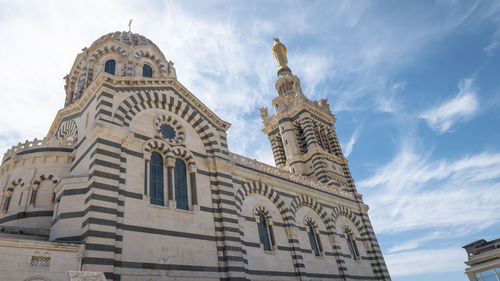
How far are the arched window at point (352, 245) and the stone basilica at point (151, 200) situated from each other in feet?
0.27

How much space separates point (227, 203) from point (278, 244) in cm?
451

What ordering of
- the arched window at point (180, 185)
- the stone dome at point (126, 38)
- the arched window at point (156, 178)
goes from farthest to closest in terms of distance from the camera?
1. the stone dome at point (126, 38)
2. the arched window at point (180, 185)
3. the arched window at point (156, 178)

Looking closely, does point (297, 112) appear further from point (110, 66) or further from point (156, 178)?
point (156, 178)

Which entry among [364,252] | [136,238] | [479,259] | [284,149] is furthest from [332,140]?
[136,238]

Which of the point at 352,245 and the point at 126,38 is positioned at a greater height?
the point at 126,38

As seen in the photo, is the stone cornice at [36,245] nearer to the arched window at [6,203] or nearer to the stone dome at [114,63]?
the arched window at [6,203]

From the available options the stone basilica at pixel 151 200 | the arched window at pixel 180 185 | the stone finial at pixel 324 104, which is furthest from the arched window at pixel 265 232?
the stone finial at pixel 324 104

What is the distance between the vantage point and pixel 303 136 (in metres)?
32.8

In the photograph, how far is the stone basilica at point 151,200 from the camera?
1240 cm

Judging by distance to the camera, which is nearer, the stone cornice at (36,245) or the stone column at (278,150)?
the stone cornice at (36,245)

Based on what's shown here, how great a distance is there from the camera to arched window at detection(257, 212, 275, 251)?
62.2ft

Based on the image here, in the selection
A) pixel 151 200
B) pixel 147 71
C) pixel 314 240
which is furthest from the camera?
pixel 147 71

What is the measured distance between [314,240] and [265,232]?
449cm

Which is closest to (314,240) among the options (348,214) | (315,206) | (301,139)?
(315,206)
